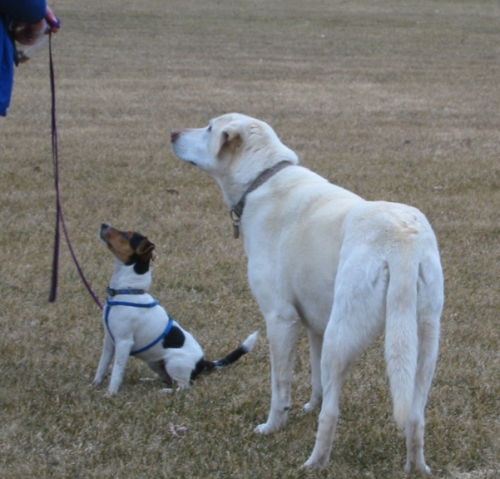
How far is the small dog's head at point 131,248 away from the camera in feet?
A: 15.5

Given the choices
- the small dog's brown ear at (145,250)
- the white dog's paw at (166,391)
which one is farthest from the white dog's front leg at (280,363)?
the small dog's brown ear at (145,250)

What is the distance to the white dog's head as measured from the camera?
4.30 metres

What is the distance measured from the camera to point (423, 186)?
8992mm

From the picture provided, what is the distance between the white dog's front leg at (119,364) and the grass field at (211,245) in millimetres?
77

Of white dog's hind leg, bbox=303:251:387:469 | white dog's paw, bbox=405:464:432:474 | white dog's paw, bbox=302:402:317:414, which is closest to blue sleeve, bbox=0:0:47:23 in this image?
white dog's hind leg, bbox=303:251:387:469

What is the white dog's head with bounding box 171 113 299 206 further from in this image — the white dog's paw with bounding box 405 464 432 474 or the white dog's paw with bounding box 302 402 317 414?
the white dog's paw with bounding box 405 464 432 474

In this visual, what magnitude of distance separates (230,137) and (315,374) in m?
1.29

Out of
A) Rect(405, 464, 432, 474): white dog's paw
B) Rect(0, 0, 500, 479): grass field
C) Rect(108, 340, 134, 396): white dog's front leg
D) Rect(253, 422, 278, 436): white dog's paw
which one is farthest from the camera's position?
Rect(108, 340, 134, 396): white dog's front leg

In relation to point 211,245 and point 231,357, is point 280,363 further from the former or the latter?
point 211,245

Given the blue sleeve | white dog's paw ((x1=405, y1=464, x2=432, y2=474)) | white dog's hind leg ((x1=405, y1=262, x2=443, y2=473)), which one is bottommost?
white dog's paw ((x1=405, y1=464, x2=432, y2=474))

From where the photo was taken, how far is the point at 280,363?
401cm

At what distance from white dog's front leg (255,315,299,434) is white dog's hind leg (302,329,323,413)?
0.25 metres

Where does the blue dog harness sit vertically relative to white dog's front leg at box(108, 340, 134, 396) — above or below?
above

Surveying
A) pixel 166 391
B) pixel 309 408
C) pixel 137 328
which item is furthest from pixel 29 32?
pixel 309 408
